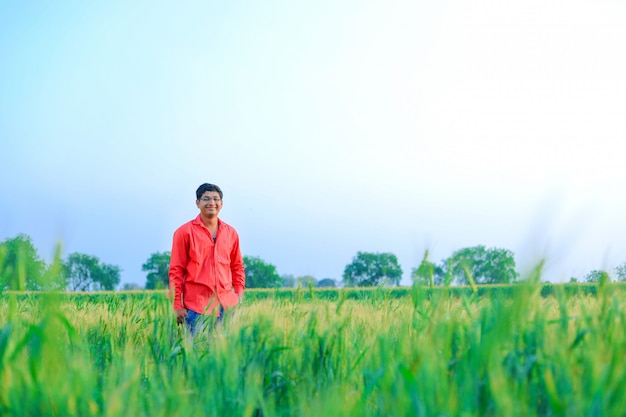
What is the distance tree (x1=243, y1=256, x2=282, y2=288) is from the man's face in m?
58.3

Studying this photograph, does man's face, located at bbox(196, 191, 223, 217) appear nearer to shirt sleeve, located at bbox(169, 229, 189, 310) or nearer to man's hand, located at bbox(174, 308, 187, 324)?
shirt sleeve, located at bbox(169, 229, 189, 310)

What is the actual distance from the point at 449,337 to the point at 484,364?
173 mm

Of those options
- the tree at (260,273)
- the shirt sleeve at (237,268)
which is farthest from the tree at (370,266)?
the shirt sleeve at (237,268)

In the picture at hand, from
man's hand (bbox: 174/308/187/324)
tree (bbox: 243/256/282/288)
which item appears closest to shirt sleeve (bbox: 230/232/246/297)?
man's hand (bbox: 174/308/187/324)

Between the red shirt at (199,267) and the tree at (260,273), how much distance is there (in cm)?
5819

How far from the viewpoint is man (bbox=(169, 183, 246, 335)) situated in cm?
525

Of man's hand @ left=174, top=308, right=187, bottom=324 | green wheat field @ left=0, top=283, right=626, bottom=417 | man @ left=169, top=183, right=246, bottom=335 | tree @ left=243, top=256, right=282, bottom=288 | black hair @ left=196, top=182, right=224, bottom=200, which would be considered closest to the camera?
green wheat field @ left=0, top=283, right=626, bottom=417

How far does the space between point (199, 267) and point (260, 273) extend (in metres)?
60.5

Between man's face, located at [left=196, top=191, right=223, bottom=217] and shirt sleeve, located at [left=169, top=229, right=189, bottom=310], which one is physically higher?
man's face, located at [left=196, top=191, right=223, bottom=217]

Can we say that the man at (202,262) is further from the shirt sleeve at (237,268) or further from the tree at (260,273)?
the tree at (260,273)

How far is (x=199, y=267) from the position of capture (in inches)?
209

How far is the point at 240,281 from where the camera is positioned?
225 inches

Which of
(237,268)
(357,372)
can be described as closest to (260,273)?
(237,268)

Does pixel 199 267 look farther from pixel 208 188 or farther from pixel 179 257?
pixel 208 188
